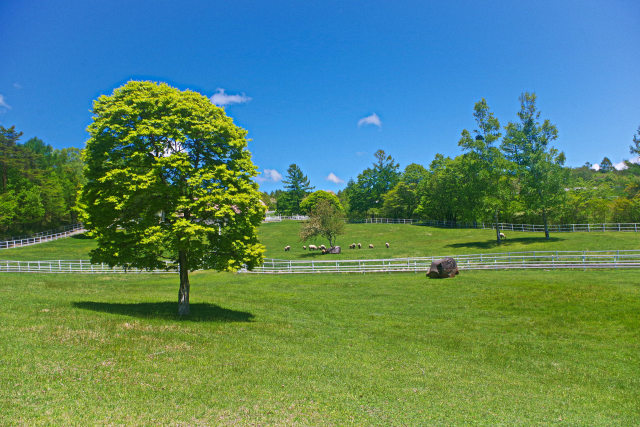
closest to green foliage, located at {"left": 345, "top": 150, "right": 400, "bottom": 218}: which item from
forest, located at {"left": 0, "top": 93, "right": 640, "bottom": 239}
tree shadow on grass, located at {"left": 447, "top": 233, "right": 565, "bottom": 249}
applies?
forest, located at {"left": 0, "top": 93, "right": 640, "bottom": 239}

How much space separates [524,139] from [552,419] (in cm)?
4922

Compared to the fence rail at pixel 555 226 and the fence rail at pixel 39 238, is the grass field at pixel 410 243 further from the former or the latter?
the fence rail at pixel 555 226

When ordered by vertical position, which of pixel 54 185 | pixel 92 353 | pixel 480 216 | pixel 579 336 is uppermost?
pixel 54 185

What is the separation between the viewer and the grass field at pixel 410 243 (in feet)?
145

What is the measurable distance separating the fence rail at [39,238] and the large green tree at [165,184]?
58.4m

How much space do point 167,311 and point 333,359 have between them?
10094 millimetres

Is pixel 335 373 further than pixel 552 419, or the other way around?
pixel 335 373

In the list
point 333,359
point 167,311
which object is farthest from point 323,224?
point 333,359

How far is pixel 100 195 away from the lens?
51.8 feet

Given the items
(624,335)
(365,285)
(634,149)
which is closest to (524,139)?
(634,149)

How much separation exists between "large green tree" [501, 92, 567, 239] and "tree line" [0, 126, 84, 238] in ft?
232

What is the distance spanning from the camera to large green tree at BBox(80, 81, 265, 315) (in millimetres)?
15289

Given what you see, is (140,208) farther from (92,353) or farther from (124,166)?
(92,353)


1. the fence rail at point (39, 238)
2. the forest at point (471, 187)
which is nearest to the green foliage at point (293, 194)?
the forest at point (471, 187)
